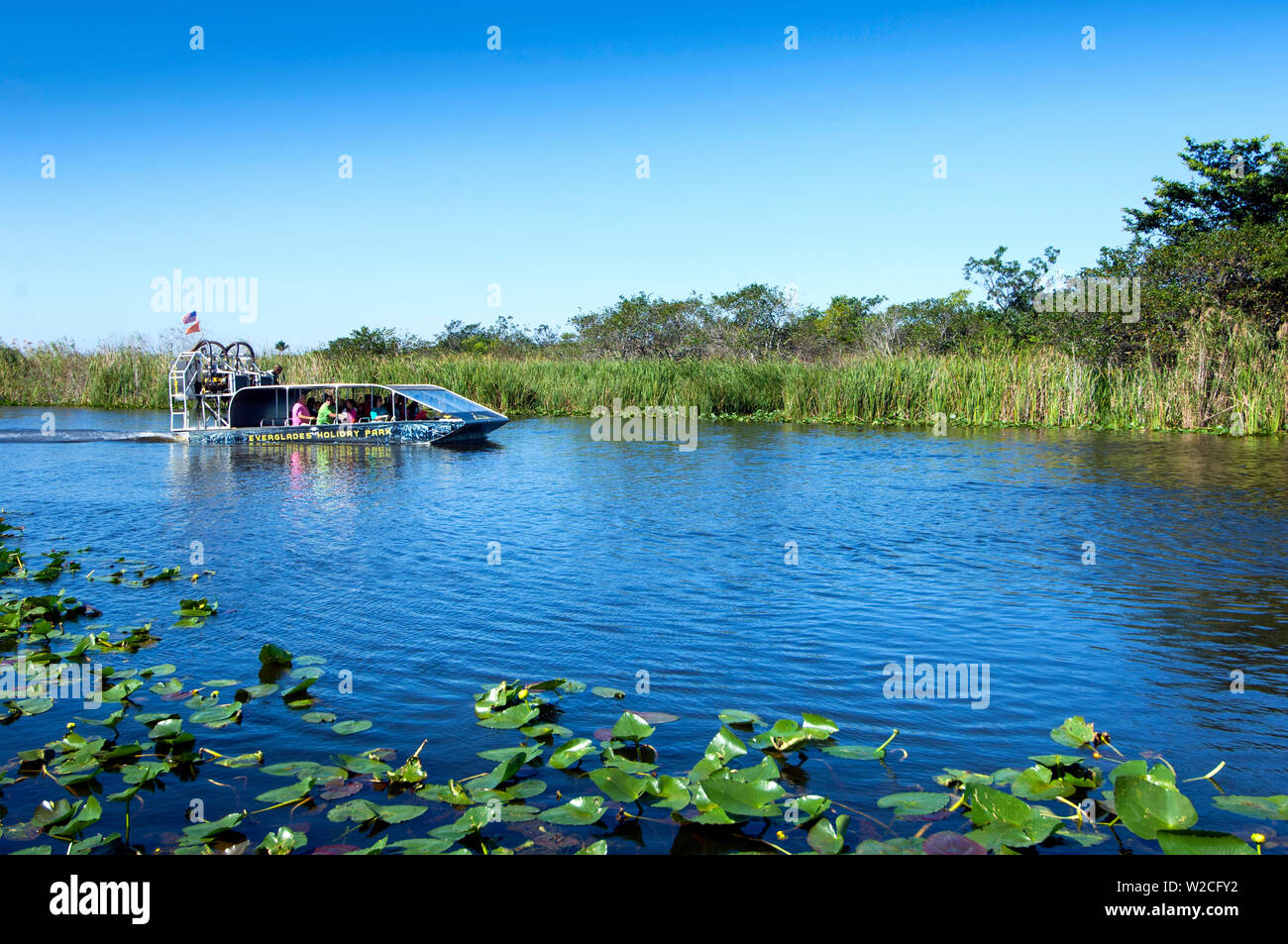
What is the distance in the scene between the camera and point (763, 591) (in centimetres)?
877

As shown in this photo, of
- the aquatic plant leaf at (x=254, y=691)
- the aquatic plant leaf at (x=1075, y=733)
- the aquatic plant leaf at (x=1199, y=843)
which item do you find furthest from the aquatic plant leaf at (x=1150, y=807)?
the aquatic plant leaf at (x=254, y=691)

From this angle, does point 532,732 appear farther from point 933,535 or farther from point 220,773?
A: point 933,535

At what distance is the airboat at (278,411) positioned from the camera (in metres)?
24.2

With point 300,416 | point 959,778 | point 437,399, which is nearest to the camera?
point 959,778

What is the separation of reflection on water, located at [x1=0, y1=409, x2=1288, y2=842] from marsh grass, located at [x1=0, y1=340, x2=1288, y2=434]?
354 inches

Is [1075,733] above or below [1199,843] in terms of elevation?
below

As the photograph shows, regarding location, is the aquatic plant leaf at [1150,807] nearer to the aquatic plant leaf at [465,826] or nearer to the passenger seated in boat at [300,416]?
the aquatic plant leaf at [465,826]

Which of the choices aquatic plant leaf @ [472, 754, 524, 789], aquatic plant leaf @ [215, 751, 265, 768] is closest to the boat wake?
aquatic plant leaf @ [215, 751, 265, 768]

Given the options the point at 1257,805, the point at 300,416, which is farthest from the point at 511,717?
the point at 300,416

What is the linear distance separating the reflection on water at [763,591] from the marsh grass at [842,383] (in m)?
9.00

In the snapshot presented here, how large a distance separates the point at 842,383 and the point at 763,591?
25765 mm

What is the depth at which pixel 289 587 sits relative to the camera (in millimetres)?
9070

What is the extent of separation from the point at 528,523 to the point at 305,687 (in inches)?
271

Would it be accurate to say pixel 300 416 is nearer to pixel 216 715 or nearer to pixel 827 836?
pixel 216 715
